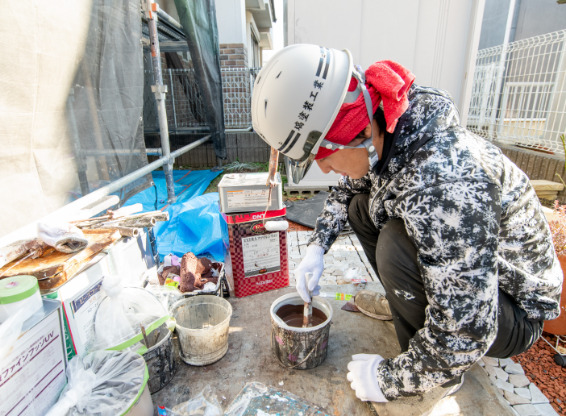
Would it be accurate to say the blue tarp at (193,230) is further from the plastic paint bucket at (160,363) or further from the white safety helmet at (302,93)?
the white safety helmet at (302,93)

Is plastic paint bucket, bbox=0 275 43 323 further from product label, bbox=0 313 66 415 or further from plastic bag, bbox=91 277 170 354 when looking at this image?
plastic bag, bbox=91 277 170 354

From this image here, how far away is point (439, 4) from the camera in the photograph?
12.9 feet

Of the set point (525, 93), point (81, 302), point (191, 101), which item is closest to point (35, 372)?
point (81, 302)

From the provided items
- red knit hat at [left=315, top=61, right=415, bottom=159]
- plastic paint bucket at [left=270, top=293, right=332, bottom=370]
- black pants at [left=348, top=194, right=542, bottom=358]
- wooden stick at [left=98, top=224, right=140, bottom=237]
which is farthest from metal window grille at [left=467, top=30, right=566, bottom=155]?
wooden stick at [left=98, top=224, right=140, bottom=237]

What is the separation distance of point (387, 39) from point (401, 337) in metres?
3.85

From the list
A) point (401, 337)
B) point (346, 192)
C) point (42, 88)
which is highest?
point (42, 88)

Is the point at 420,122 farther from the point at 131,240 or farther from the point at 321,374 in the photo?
the point at 131,240

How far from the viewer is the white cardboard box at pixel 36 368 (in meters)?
0.98

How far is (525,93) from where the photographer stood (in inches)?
178

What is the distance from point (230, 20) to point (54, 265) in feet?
22.2

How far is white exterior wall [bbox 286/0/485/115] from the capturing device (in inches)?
155

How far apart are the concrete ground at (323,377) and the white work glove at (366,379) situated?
8cm

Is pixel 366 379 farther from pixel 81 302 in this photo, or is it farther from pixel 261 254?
pixel 81 302

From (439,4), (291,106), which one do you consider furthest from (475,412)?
(439,4)
